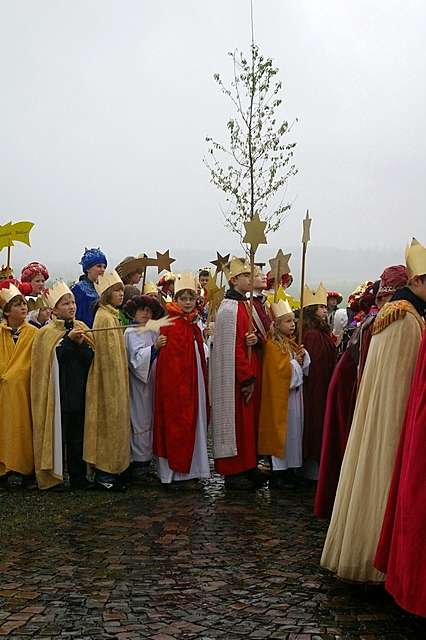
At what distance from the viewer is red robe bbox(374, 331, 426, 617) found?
14.7ft

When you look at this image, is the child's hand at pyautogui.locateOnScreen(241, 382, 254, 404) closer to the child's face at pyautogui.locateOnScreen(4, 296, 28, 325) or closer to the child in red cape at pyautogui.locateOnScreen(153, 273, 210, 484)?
the child in red cape at pyautogui.locateOnScreen(153, 273, 210, 484)

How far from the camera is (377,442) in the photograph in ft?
16.9

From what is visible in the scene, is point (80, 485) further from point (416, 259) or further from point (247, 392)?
point (416, 259)

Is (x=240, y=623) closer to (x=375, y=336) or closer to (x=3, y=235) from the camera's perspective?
(x=375, y=336)

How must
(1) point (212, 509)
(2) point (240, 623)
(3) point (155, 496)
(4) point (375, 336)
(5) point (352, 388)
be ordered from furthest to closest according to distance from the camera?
(3) point (155, 496)
(1) point (212, 509)
(5) point (352, 388)
(4) point (375, 336)
(2) point (240, 623)

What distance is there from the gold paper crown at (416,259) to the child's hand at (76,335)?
388 centimetres

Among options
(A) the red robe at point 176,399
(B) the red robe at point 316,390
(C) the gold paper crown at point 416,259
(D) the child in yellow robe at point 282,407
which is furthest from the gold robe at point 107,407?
(C) the gold paper crown at point 416,259

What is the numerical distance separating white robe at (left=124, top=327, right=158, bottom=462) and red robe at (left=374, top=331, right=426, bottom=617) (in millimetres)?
4183

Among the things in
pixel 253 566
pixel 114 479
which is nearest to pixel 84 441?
pixel 114 479

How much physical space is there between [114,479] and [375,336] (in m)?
3.82

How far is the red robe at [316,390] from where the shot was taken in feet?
27.9

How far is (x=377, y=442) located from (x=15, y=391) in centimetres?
435

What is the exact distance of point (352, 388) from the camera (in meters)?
6.39

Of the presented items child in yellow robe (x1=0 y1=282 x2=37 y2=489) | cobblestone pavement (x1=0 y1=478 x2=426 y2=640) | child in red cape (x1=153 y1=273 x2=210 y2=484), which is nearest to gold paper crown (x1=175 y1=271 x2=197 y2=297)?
child in red cape (x1=153 y1=273 x2=210 y2=484)
